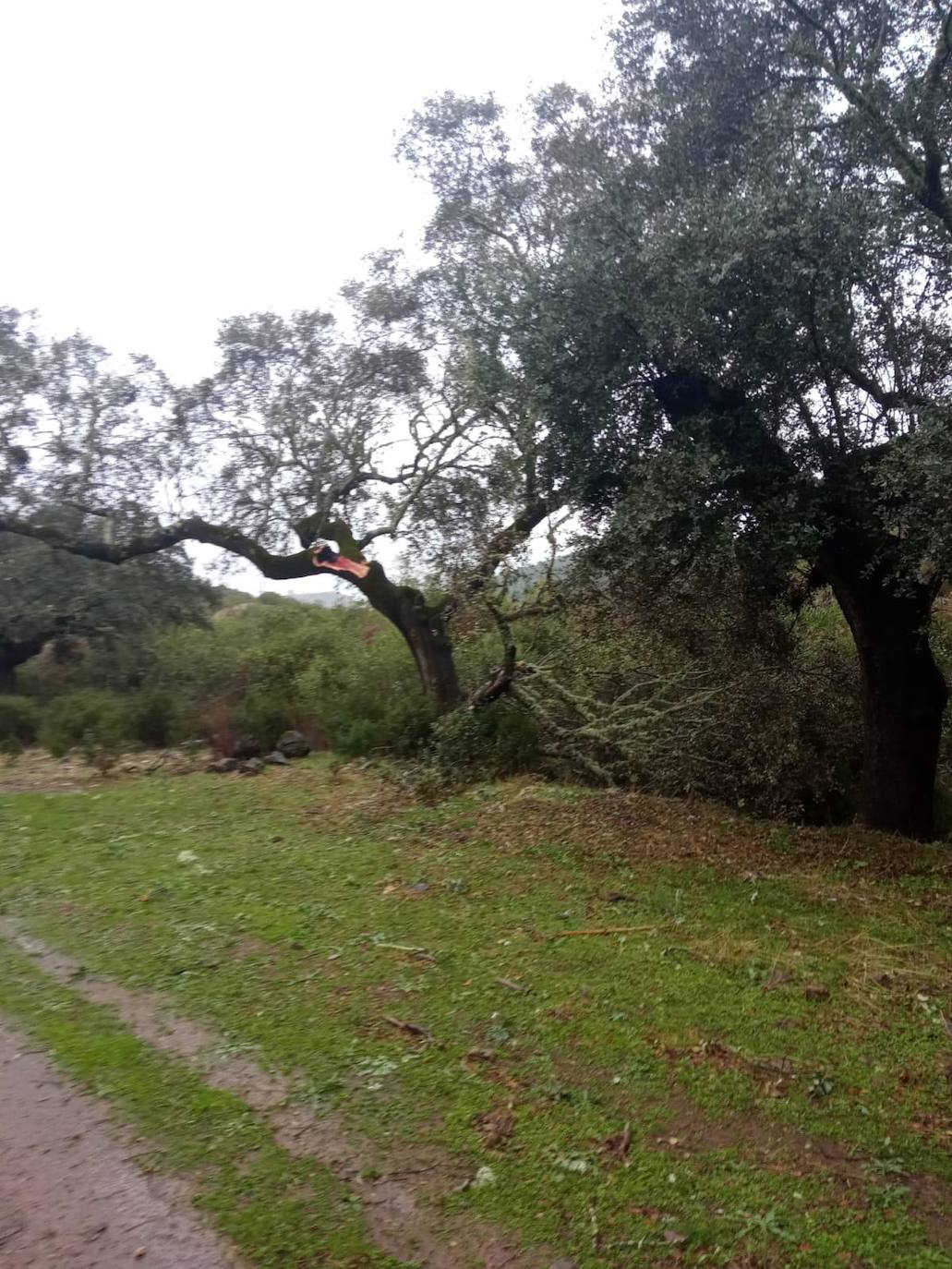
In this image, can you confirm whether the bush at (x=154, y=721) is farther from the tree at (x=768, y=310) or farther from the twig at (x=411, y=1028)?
the twig at (x=411, y=1028)

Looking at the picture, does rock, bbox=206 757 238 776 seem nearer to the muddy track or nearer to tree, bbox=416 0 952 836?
tree, bbox=416 0 952 836

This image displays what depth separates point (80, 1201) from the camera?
346 cm

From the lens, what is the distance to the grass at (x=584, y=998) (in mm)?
3441

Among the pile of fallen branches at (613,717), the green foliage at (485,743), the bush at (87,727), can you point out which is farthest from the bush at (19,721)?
the pile of fallen branches at (613,717)

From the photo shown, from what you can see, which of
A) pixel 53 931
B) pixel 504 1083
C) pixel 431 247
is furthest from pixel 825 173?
pixel 53 931

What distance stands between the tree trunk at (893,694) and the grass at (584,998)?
0.69m

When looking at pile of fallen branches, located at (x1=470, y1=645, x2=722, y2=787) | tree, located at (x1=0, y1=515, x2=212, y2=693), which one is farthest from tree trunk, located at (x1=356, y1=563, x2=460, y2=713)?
tree, located at (x1=0, y1=515, x2=212, y2=693)

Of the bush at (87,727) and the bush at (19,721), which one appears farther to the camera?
the bush at (19,721)

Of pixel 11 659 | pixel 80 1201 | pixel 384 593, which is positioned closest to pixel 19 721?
pixel 11 659

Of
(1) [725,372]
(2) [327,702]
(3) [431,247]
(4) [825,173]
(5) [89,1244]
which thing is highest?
(3) [431,247]

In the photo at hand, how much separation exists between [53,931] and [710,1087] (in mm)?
4297

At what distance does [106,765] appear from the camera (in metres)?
13.9

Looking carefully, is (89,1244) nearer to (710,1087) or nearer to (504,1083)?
(504,1083)

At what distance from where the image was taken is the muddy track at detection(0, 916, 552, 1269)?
3180 mm
